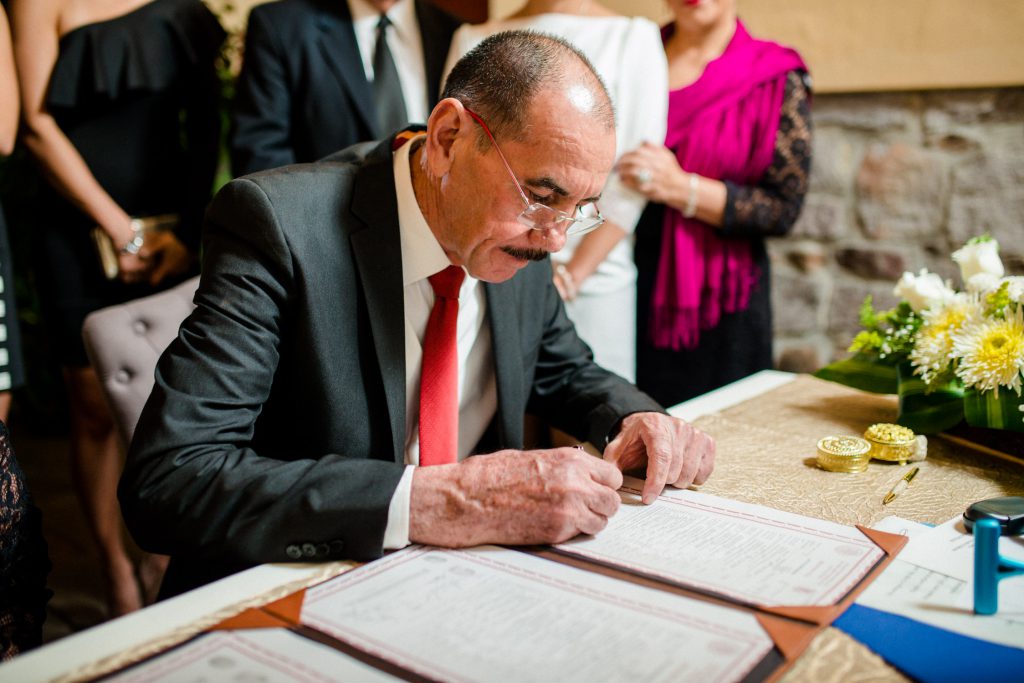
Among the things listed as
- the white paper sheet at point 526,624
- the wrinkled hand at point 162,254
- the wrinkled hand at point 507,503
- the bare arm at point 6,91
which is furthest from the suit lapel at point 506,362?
the bare arm at point 6,91

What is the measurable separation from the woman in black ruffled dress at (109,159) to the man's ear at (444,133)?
133 cm

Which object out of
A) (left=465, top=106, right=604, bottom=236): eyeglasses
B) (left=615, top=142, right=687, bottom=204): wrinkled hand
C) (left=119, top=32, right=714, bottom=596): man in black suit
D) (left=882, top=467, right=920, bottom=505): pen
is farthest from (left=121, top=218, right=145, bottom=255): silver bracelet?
(left=882, top=467, right=920, bottom=505): pen

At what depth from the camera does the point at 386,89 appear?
239 centimetres

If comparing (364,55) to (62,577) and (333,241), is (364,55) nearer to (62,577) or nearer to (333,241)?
(333,241)

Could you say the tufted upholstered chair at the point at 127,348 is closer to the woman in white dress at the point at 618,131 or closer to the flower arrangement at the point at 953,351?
the woman in white dress at the point at 618,131

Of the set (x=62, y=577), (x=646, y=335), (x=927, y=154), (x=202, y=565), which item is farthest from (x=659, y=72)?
(x=62, y=577)

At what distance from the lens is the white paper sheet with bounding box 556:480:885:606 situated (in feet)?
3.05

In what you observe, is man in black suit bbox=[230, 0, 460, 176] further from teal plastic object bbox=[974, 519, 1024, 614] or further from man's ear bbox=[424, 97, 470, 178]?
teal plastic object bbox=[974, 519, 1024, 614]

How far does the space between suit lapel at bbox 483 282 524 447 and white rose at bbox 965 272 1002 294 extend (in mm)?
786

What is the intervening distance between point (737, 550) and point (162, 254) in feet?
6.32

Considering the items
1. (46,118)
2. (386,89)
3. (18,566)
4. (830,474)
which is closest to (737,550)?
(830,474)

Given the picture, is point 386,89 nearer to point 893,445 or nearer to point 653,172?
point 653,172

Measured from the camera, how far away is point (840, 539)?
1064 millimetres

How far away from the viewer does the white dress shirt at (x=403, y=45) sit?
2.40 metres
